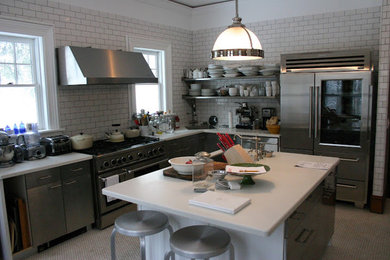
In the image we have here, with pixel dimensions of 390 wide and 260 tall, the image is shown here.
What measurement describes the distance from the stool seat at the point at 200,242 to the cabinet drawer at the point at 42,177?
6.03 feet

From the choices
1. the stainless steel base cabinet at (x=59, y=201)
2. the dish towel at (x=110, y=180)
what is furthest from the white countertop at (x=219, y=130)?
the stainless steel base cabinet at (x=59, y=201)

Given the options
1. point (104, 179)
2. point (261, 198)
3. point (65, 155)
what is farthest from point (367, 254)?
point (65, 155)

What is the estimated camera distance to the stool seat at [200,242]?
201 cm

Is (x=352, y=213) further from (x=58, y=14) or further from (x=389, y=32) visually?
(x=58, y=14)

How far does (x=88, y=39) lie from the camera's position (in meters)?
4.50

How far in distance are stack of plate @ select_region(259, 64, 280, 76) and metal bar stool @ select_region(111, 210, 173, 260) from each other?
3.44 meters

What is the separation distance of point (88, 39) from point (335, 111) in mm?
3473

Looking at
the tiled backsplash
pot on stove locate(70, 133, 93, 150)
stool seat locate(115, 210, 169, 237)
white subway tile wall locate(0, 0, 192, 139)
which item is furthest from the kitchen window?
the tiled backsplash

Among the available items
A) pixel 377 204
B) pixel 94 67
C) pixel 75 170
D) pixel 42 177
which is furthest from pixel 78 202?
pixel 377 204

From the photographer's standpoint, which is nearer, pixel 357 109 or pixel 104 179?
pixel 104 179

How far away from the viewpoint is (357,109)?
14.4 feet

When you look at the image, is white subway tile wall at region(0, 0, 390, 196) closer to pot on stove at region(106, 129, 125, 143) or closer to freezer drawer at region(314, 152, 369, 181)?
freezer drawer at region(314, 152, 369, 181)

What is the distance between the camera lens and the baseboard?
4246 millimetres

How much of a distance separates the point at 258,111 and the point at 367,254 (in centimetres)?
295
